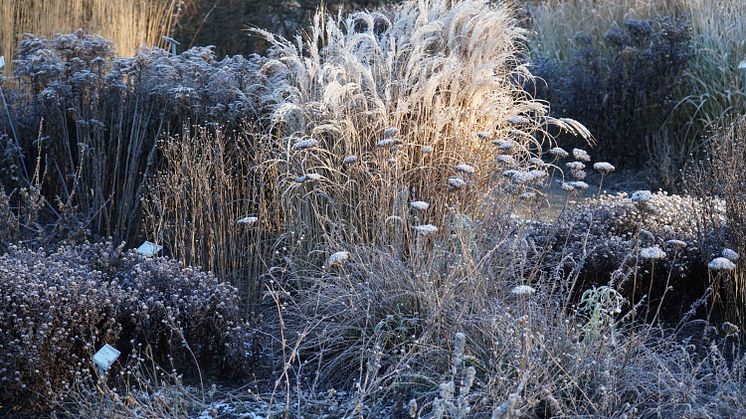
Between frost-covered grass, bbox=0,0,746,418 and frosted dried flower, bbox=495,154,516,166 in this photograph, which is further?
frosted dried flower, bbox=495,154,516,166

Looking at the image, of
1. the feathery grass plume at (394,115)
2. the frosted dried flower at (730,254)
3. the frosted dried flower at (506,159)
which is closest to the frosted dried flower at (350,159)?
the feathery grass plume at (394,115)

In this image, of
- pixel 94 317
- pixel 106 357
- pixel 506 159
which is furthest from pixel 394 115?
pixel 106 357

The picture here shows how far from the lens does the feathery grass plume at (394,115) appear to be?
457 cm

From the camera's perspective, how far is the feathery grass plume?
180 inches

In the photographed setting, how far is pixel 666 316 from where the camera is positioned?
4.38 m

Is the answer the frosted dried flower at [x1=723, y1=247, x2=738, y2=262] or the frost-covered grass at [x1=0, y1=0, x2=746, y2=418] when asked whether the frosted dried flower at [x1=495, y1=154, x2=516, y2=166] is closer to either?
the frost-covered grass at [x1=0, y1=0, x2=746, y2=418]

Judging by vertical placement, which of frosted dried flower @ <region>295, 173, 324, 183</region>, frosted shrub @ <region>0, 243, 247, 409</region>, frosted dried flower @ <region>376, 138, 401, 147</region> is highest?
frosted dried flower @ <region>376, 138, 401, 147</region>

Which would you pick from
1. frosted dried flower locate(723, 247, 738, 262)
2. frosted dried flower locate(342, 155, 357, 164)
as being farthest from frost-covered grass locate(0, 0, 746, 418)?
frosted dried flower locate(342, 155, 357, 164)

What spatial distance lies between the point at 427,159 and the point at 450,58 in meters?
0.57

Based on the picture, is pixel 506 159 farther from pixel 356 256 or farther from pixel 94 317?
pixel 94 317

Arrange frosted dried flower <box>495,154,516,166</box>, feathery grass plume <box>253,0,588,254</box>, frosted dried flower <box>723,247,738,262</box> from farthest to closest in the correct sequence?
feathery grass plume <box>253,0,588,254</box>
frosted dried flower <box>495,154,516,166</box>
frosted dried flower <box>723,247,738,262</box>

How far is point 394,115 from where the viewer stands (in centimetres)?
480

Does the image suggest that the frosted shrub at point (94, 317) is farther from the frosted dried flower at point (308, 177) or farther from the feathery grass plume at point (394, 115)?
the feathery grass plume at point (394, 115)

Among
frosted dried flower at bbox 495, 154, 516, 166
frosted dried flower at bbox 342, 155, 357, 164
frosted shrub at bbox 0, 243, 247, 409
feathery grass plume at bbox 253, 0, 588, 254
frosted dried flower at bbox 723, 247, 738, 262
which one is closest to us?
frosted shrub at bbox 0, 243, 247, 409
